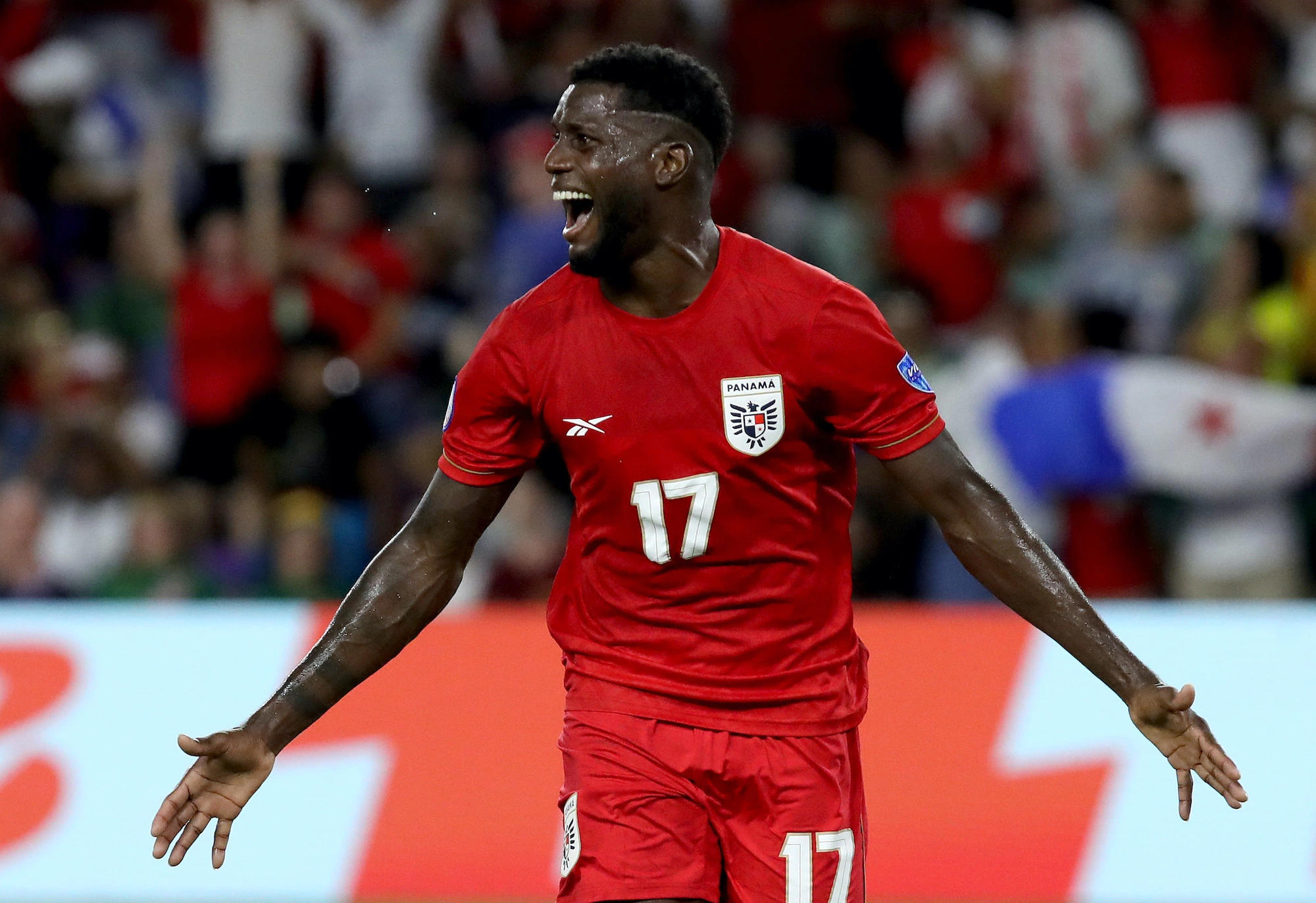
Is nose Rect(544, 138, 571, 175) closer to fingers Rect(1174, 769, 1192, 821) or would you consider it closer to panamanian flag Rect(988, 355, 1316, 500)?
fingers Rect(1174, 769, 1192, 821)

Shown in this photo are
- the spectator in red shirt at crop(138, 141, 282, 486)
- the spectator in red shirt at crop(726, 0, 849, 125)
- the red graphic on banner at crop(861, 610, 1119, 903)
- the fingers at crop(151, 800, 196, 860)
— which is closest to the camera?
the fingers at crop(151, 800, 196, 860)

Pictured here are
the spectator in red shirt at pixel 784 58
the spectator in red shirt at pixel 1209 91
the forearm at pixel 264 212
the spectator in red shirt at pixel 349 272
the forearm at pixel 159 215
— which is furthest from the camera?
the spectator in red shirt at pixel 784 58

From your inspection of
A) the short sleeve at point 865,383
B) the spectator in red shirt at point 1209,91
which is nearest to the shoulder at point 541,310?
the short sleeve at point 865,383

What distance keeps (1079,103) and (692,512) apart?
6950 millimetres

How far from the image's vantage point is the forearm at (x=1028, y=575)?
13.5ft

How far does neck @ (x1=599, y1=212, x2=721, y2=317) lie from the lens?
4.18 metres

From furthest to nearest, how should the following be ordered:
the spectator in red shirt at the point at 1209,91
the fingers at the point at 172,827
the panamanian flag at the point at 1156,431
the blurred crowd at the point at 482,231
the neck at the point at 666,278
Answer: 1. the spectator in red shirt at the point at 1209,91
2. the blurred crowd at the point at 482,231
3. the panamanian flag at the point at 1156,431
4. the neck at the point at 666,278
5. the fingers at the point at 172,827

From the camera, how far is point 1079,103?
10.4 m

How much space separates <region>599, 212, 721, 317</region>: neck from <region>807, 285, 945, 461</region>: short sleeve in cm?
29

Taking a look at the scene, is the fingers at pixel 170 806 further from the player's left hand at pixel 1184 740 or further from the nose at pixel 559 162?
the player's left hand at pixel 1184 740

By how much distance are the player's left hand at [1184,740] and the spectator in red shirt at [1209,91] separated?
666 centimetres

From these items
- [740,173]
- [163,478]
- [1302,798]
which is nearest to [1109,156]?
[740,173]

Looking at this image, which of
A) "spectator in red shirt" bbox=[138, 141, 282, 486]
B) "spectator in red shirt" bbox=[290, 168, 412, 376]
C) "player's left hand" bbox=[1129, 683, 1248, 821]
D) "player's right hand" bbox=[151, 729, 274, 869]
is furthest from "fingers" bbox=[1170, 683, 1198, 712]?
"spectator in red shirt" bbox=[290, 168, 412, 376]

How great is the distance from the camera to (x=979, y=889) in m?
6.92
